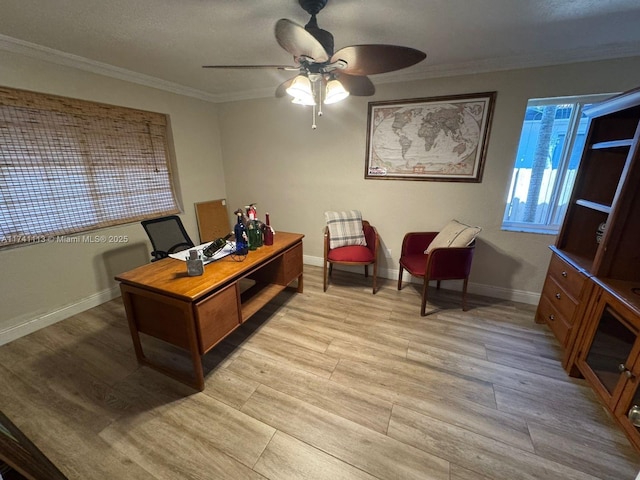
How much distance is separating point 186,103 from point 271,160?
1.25 meters

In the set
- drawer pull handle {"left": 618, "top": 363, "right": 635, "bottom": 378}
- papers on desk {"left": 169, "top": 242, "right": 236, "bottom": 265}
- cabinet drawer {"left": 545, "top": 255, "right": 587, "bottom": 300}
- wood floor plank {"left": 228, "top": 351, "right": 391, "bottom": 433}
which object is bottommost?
wood floor plank {"left": 228, "top": 351, "right": 391, "bottom": 433}

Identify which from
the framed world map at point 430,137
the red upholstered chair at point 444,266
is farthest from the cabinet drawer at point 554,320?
the framed world map at point 430,137

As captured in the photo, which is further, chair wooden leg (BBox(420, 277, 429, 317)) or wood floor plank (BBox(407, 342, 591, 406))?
chair wooden leg (BBox(420, 277, 429, 317))

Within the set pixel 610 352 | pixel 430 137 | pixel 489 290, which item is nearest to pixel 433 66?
pixel 430 137

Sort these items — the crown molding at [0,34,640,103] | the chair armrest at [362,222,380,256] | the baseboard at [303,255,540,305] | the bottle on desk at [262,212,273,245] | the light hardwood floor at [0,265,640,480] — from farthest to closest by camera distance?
1. the chair armrest at [362,222,380,256]
2. the baseboard at [303,255,540,305]
3. the bottle on desk at [262,212,273,245]
4. the crown molding at [0,34,640,103]
5. the light hardwood floor at [0,265,640,480]

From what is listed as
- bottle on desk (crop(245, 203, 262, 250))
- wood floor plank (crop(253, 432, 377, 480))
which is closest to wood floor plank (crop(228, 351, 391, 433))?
wood floor plank (crop(253, 432, 377, 480))

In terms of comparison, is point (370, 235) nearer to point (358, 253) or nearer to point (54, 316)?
point (358, 253)

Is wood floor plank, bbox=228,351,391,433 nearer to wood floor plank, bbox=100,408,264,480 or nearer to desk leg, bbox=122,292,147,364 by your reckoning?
wood floor plank, bbox=100,408,264,480

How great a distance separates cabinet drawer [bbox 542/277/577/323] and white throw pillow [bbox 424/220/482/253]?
26.9 inches

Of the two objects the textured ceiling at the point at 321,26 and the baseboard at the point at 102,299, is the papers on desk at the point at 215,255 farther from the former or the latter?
the textured ceiling at the point at 321,26

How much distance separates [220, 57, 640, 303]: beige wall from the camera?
2.30 meters

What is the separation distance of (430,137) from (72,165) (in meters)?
3.53

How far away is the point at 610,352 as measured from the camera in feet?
4.91

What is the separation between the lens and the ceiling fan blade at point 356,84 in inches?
67.4
